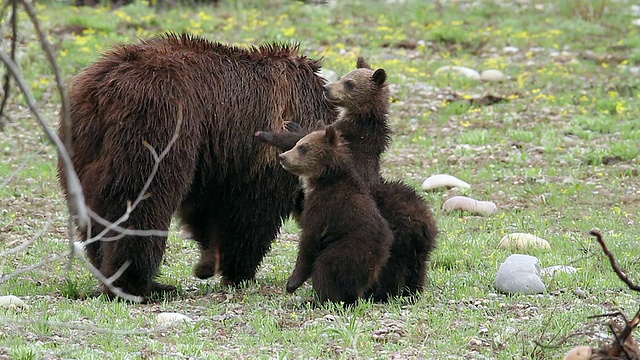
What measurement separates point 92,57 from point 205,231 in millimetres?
8355

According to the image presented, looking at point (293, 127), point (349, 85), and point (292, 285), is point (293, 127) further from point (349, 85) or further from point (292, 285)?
point (292, 285)

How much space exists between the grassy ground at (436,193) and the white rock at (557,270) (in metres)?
0.07

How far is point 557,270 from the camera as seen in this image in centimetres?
817

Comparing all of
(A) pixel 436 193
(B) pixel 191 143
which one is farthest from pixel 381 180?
(A) pixel 436 193

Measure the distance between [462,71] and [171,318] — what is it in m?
10.7

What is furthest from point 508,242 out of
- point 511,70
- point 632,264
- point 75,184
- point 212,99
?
point 511,70

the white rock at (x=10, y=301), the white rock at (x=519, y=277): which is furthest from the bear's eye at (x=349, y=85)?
the white rock at (x=10, y=301)

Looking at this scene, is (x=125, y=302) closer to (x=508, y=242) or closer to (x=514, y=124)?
(x=508, y=242)

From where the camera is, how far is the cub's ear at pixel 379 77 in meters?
7.75

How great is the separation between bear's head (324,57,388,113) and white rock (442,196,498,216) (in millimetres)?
3579

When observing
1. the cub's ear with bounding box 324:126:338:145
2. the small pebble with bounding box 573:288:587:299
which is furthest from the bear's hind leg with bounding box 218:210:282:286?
the small pebble with bounding box 573:288:587:299

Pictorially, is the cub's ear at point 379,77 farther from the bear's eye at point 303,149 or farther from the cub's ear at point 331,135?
the bear's eye at point 303,149

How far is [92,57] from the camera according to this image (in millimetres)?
16062

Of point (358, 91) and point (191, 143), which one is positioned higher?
point (358, 91)
